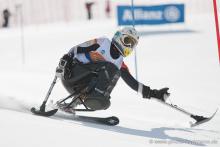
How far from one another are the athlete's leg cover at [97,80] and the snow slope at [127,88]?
0.30 m

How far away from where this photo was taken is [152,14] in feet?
60.4

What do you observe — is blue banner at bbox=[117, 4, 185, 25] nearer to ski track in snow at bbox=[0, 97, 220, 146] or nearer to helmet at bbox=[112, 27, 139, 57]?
ski track in snow at bbox=[0, 97, 220, 146]

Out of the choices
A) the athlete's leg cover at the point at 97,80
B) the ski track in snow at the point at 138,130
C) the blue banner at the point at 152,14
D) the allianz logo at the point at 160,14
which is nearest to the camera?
the ski track in snow at the point at 138,130

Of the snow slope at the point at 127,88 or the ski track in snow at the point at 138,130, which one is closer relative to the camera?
the snow slope at the point at 127,88

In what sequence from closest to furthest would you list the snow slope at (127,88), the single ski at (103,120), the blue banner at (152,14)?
the snow slope at (127,88) → the single ski at (103,120) → the blue banner at (152,14)

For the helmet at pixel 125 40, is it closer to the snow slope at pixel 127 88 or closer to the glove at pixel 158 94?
the glove at pixel 158 94

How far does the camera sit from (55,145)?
4.56 m

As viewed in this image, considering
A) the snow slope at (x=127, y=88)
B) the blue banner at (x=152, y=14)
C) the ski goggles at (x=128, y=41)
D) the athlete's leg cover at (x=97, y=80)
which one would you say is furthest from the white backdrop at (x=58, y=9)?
the athlete's leg cover at (x=97, y=80)

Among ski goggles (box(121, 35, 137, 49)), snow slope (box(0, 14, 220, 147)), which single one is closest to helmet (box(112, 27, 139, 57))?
ski goggles (box(121, 35, 137, 49))

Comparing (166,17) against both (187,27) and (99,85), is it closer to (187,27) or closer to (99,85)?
(187,27)

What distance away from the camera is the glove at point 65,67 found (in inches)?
257

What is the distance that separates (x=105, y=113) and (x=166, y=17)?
37.4ft

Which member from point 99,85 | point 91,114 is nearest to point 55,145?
point 99,85

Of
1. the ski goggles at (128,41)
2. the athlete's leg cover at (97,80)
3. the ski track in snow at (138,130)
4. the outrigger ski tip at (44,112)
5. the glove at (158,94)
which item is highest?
the ski goggles at (128,41)
